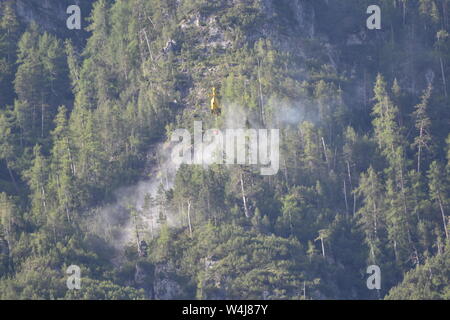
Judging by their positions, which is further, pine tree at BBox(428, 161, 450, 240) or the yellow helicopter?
pine tree at BBox(428, 161, 450, 240)

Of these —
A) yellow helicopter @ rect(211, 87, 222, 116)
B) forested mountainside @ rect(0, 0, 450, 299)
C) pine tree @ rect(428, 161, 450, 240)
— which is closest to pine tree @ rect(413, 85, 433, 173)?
forested mountainside @ rect(0, 0, 450, 299)

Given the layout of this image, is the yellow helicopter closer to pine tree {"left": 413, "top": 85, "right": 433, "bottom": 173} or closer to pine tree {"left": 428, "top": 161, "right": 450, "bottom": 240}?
pine tree {"left": 413, "top": 85, "right": 433, "bottom": 173}

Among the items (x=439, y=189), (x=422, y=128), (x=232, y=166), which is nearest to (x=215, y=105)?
(x=232, y=166)

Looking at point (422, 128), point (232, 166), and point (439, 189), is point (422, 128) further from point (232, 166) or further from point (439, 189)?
point (232, 166)

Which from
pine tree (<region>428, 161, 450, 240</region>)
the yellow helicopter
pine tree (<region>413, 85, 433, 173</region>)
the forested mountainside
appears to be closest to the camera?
the yellow helicopter

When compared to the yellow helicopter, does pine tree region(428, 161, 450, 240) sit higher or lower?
lower

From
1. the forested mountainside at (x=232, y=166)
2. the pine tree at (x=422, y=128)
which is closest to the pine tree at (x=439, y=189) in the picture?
the forested mountainside at (x=232, y=166)
